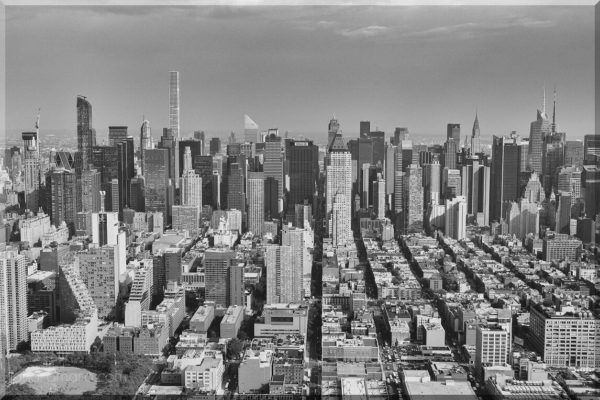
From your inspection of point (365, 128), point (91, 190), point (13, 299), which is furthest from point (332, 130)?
point (13, 299)

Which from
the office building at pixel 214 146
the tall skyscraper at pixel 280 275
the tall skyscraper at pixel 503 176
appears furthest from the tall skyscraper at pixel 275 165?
the tall skyscraper at pixel 503 176

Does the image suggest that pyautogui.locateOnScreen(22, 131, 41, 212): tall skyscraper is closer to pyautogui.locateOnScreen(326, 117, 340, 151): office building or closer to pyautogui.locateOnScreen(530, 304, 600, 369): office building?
pyautogui.locateOnScreen(326, 117, 340, 151): office building

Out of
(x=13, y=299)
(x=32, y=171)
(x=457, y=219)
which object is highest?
(x=32, y=171)

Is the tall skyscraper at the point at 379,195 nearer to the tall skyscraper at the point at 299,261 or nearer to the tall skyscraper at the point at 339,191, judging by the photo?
the tall skyscraper at the point at 339,191

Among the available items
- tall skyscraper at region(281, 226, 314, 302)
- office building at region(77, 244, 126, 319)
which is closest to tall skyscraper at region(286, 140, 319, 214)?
tall skyscraper at region(281, 226, 314, 302)

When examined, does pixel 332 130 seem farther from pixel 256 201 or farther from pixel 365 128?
pixel 256 201

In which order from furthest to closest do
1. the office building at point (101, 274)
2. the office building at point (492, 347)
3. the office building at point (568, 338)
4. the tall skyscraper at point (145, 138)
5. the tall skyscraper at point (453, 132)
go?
the tall skyscraper at point (145, 138), the tall skyscraper at point (453, 132), the office building at point (101, 274), the office building at point (492, 347), the office building at point (568, 338)
